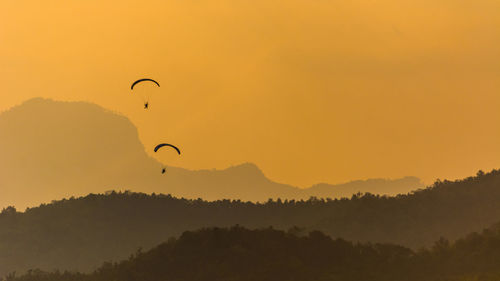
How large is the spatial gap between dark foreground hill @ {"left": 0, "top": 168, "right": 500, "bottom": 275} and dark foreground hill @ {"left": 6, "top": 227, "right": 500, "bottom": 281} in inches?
669

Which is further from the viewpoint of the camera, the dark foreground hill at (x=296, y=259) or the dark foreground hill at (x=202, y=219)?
the dark foreground hill at (x=202, y=219)

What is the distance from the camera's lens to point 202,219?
4963 inches

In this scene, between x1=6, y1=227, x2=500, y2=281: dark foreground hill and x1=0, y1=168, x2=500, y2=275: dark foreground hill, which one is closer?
x1=6, y1=227, x2=500, y2=281: dark foreground hill

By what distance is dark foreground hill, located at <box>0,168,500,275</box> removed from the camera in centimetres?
10044

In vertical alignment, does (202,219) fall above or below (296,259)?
above

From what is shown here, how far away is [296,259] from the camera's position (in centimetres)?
7606

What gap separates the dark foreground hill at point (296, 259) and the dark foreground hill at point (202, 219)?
1698 centimetres

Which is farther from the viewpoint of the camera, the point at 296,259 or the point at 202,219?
the point at 202,219

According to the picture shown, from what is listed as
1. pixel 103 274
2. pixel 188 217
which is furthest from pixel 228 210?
pixel 103 274

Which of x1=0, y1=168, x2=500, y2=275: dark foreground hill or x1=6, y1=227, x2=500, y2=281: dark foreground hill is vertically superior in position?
x1=0, y1=168, x2=500, y2=275: dark foreground hill

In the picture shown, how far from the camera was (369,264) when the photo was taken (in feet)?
248

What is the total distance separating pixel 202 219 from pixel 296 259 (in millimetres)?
51081

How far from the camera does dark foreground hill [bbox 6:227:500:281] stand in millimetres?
73625

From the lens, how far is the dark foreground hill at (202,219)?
100 m
